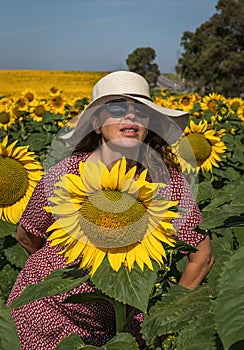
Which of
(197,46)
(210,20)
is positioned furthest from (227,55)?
(197,46)

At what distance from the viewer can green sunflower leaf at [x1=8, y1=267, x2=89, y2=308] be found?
1.41 m

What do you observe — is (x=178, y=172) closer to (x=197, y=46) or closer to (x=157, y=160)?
(x=157, y=160)

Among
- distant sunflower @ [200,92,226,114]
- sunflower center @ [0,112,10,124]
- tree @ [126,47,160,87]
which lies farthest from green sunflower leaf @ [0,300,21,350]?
tree @ [126,47,160,87]

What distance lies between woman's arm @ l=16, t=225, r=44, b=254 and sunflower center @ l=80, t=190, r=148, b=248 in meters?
1.06

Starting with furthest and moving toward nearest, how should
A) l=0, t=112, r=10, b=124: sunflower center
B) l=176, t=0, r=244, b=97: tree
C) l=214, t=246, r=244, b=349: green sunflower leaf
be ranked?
l=176, t=0, r=244, b=97: tree → l=0, t=112, r=10, b=124: sunflower center → l=214, t=246, r=244, b=349: green sunflower leaf

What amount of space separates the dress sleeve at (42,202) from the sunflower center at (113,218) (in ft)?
2.95

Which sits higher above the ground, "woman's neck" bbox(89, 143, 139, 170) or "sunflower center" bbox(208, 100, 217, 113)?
"woman's neck" bbox(89, 143, 139, 170)

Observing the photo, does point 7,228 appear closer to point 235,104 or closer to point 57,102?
point 57,102

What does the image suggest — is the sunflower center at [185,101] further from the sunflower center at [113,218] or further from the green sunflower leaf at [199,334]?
the green sunflower leaf at [199,334]

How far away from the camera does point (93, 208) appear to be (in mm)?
1399

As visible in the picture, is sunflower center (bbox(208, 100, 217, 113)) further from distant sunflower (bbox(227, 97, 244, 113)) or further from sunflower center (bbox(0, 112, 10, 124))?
sunflower center (bbox(0, 112, 10, 124))

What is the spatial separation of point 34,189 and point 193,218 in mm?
624

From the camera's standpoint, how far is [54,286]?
56.4 inches

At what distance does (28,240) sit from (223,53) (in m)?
36.2
